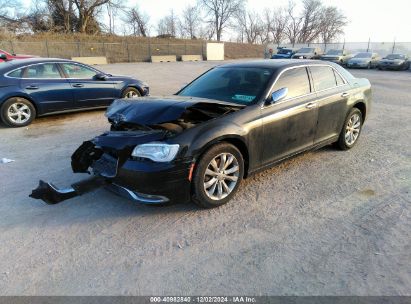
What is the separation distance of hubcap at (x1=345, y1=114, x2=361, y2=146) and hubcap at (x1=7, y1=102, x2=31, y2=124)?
6.88 m

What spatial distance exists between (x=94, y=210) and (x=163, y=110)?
4.59 feet

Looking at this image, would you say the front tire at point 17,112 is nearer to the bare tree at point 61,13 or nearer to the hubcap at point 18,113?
the hubcap at point 18,113

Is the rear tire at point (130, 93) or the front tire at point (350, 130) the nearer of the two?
the front tire at point (350, 130)

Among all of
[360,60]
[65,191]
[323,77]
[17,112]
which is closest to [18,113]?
[17,112]

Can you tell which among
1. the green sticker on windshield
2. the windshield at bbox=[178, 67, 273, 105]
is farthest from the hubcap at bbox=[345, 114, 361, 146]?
the green sticker on windshield

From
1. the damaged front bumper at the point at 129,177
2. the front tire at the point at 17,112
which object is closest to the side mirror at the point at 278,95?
the damaged front bumper at the point at 129,177

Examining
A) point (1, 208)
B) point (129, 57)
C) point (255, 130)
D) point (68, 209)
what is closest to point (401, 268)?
point (255, 130)

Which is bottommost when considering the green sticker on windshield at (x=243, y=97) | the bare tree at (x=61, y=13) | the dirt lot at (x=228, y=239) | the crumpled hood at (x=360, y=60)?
the dirt lot at (x=228, y=239)

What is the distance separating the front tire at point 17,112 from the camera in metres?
7.30

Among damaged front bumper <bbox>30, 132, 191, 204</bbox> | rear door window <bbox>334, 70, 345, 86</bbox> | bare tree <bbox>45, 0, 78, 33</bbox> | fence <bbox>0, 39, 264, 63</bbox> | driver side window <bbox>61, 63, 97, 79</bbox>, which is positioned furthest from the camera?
bare tree <bbox>45, 0, 78, 33</bbox>

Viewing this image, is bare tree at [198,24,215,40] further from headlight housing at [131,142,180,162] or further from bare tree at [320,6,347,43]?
headlight housing at [131,142,180,162]

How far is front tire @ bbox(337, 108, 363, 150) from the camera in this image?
5.59 m

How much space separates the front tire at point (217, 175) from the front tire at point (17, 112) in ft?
19.0

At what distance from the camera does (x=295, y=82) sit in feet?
15.3
